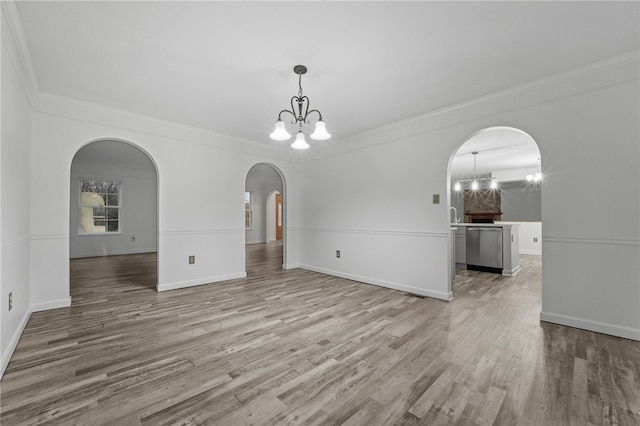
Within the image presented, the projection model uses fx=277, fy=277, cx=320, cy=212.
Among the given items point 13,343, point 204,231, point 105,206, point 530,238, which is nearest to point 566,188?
point 204,231

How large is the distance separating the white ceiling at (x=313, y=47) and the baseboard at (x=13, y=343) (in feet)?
7.80

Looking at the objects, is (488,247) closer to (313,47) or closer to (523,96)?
(523,96)

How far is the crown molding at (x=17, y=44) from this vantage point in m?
1.86

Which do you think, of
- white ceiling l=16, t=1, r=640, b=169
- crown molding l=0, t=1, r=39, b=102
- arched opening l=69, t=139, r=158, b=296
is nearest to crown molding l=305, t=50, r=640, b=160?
white ceiling l=16, t=1, r=640, b=169

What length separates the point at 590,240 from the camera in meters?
2.64

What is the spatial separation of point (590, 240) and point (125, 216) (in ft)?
32.7

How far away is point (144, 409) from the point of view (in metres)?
1.54

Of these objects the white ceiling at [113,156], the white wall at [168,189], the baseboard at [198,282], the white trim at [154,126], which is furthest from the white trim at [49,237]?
the white ceiling at [113,156]

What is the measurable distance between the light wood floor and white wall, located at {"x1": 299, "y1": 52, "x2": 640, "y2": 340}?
0.38 meters

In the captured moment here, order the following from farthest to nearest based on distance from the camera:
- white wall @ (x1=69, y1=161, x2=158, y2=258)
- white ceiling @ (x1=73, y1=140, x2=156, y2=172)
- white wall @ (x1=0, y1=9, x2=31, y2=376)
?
white wall @ (x1=69, y1=161, x2=158, y2=258) → white ceiling @ (x1=73, y1=140, x2=156, y2=172) → white wall @ (x1=0, y1=9, x2=31, y2=376)

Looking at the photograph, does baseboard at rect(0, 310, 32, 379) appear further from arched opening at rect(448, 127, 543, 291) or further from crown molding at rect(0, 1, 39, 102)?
arched opening at rect(448, 127, 543, 291)

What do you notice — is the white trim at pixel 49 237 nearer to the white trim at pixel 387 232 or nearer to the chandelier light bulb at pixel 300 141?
the chandelier light bulb at pixel 300 141

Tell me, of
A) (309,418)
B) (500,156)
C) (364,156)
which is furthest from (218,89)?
(500,156)

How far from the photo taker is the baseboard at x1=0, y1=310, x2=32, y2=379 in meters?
1.94
